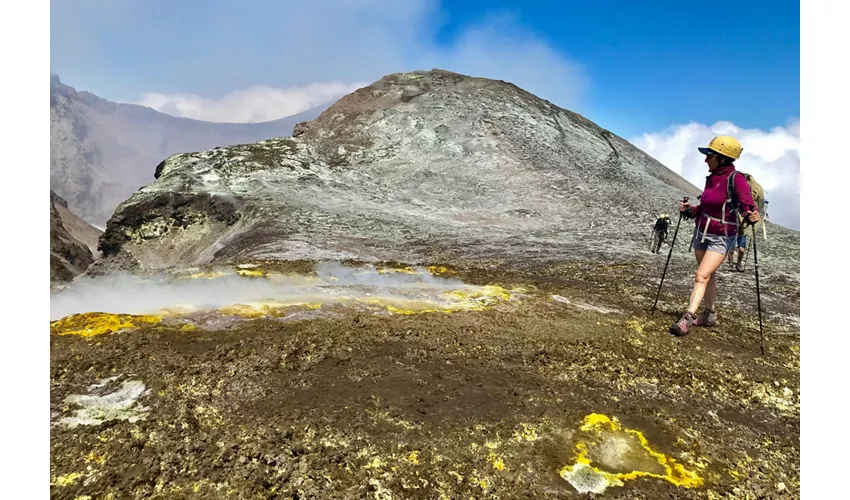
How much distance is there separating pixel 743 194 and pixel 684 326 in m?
2.03

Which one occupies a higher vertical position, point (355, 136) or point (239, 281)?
point (355, 136)

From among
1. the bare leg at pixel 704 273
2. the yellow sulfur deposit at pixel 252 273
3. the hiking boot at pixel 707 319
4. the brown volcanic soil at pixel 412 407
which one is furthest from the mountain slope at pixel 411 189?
the brown volcanic soil at pixel 412 407

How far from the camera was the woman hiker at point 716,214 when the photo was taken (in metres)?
7.05

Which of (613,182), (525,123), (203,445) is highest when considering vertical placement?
(525,123)

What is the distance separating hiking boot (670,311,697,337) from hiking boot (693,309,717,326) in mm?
550

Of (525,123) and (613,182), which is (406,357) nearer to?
(613,182)

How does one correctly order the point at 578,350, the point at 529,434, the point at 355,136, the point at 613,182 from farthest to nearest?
the point at 355,136, the point at 613,182, the point at 578,350, the point at 529,434

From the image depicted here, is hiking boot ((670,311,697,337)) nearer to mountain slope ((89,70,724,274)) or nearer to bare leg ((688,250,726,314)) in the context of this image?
bare leg ((688,250,726,314))

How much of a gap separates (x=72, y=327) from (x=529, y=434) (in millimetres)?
5119

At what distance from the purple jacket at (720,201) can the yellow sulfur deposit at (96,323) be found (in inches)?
302

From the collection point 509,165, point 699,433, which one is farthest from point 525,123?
point 699,433

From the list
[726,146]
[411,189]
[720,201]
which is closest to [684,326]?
[720,201]

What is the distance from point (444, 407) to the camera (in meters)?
4.60

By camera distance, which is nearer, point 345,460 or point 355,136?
point 345,460
